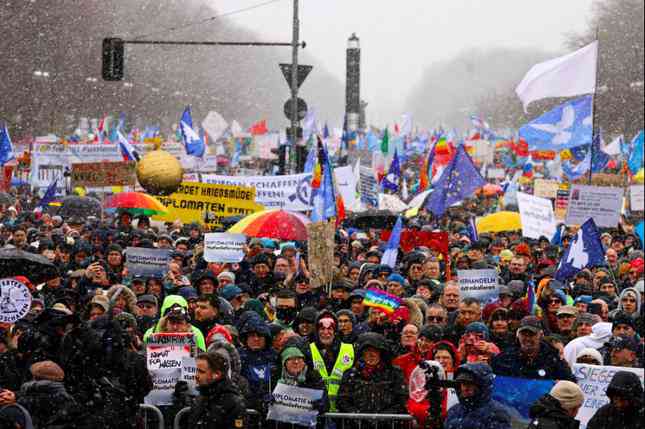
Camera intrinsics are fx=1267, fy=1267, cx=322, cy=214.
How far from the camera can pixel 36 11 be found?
47.3 meters

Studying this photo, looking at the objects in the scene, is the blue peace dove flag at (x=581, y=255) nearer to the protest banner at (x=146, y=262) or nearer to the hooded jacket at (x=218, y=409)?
the protest banner at (x=146, y=262)

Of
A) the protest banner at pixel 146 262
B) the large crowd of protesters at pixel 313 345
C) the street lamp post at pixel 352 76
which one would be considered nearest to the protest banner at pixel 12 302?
the large crowd of protesters at pixel 313 345

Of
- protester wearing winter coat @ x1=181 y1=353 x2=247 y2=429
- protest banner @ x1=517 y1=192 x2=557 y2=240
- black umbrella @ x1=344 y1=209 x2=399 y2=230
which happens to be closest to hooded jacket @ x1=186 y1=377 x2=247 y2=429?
protester wearing winter coat @ x1=181 y1=353 x2=247 y2=429

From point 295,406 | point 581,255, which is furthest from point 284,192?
point 295,406

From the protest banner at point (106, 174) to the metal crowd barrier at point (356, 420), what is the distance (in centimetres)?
1193

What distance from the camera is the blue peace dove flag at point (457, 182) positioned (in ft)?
54.0

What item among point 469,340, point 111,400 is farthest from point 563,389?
point 111,400

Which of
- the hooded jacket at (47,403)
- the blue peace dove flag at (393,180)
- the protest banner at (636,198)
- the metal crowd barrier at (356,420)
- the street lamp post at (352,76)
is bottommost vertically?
the metal crowd barrier at (356,420)

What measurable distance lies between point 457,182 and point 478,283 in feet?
22.4

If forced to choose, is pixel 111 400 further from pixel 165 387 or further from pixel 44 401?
Result: pixel 165 387

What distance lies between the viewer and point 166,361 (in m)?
7.68

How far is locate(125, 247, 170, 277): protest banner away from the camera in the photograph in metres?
11.2

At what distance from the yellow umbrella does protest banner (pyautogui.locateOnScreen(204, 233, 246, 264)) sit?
643 cm

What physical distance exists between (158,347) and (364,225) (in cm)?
1132
